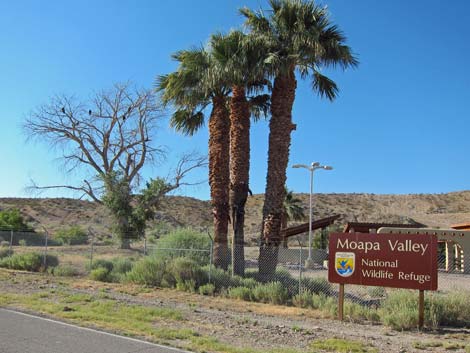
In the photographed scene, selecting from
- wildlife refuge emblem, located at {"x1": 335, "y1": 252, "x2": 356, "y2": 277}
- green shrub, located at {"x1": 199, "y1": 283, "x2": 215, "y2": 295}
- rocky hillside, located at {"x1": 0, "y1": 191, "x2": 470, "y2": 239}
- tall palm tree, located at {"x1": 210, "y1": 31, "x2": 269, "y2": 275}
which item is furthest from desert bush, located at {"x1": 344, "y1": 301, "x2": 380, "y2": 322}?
rocky hillside, located at {"x1": 0, "y1": 191, "x2": 470, "y2": 239}

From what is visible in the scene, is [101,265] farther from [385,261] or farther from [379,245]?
[385,261]

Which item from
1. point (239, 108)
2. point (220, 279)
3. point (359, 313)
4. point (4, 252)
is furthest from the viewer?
point (4, 252)

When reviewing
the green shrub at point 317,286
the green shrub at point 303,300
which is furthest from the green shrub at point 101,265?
the green shrub at point 303,300

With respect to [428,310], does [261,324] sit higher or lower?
lower

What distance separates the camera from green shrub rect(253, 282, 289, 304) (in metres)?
14.9

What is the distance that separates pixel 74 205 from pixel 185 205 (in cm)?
1663

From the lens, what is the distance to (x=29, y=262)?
2266 centimetres

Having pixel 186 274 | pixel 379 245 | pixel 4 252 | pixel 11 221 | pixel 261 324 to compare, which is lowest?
pixel 261 324

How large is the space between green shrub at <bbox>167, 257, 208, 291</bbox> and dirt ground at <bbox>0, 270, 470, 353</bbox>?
557mm

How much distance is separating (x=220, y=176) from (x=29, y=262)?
31.8ft

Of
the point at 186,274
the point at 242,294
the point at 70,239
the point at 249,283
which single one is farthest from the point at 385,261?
the point at 70,239

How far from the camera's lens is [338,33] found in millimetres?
17984

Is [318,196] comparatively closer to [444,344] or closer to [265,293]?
[265,293]

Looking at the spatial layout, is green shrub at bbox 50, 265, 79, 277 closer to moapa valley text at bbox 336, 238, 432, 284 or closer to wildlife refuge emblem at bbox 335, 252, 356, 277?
wildlife refuge emblem at bbox 335, 252, 356, 277
